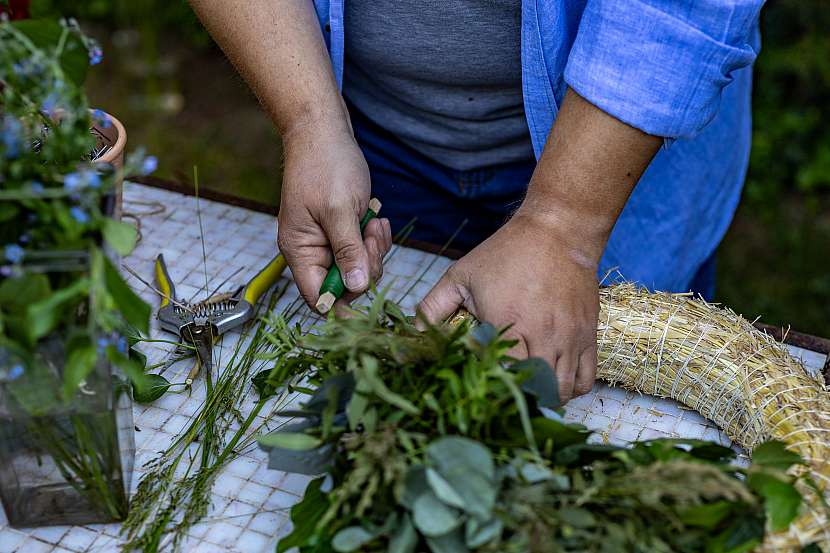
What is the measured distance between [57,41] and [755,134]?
2.21 meters

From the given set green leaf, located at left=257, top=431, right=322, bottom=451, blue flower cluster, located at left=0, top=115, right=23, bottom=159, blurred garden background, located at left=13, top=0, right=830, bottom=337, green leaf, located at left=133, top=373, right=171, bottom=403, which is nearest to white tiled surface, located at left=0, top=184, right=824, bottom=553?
green leaf, located at left=133, top=373, right=171, bottom=403

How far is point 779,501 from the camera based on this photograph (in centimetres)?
63

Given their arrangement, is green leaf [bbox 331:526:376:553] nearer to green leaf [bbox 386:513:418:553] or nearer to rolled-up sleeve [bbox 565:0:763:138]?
green leaf [bbox 386:513:418:553]

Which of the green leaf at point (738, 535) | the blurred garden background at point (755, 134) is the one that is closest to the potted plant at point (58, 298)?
the green leaf at point (738, 535)

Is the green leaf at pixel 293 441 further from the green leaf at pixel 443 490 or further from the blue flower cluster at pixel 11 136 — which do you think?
the blue flower cluster at pixel 11 136

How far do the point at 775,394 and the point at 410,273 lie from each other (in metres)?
0.47

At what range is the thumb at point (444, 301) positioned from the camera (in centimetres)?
88

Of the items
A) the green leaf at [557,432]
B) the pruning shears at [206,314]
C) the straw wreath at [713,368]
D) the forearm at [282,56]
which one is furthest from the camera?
the forearm at [282,56]

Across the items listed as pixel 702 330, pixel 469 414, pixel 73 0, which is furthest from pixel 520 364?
pixel 73 0

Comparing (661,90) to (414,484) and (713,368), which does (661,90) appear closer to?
(713,368)

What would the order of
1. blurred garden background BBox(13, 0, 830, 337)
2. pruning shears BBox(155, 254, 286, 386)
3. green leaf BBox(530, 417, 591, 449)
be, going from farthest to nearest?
blurred garden background BBox(13, 0, 830, 337)
pruning shears BBox(155, 254, 286, 386)
green leaf BBox(530, 417, 591, 449)

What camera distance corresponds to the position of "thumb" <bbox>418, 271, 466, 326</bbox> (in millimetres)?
879

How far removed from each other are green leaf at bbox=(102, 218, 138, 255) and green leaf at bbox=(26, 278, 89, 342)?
3cm

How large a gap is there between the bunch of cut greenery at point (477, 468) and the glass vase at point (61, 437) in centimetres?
14
